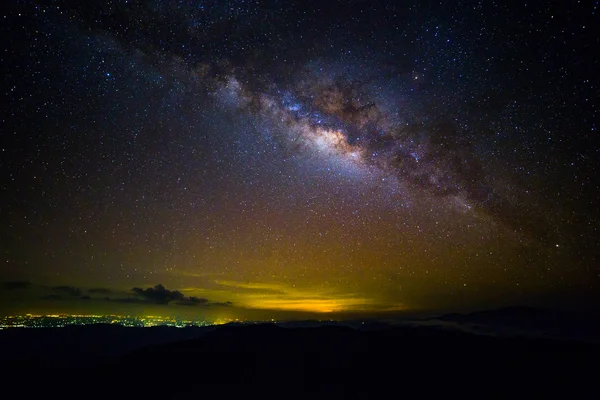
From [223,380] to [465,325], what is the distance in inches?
965

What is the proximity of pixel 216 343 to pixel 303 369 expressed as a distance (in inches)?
393

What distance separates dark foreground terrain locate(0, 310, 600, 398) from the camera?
20.4 meters

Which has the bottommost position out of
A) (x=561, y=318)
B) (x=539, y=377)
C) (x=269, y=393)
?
(x=269, y=393)

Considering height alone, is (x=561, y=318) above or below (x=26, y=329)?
above

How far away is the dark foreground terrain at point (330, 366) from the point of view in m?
20.4

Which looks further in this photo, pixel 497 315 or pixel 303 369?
pixel 497 315

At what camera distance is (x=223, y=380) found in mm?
23547

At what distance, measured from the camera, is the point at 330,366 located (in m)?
25.0

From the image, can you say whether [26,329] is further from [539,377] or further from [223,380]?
[539,377]

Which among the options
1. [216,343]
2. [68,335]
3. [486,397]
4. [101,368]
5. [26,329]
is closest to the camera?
[486,397]

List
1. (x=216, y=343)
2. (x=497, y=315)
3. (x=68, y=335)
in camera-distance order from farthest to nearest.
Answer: (x=68, y=335) → (x=497, y=315) → (x=216, y=343)

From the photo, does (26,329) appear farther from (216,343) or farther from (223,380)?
(223,380)

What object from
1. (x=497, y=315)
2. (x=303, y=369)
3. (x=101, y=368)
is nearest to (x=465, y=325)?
(x=497, y=315)

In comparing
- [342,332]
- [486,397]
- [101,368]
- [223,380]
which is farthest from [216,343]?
[486,397]
